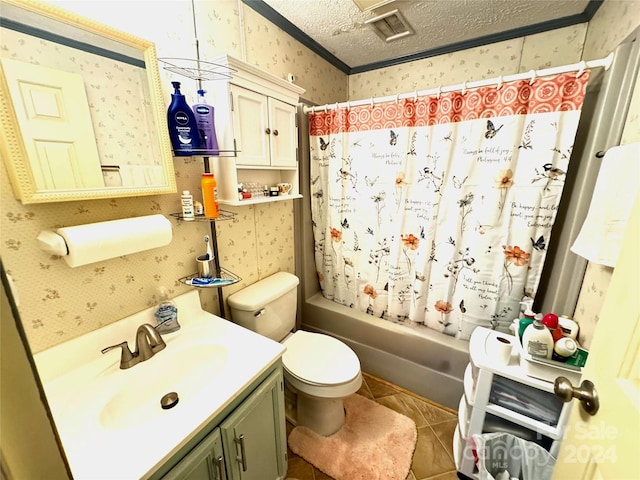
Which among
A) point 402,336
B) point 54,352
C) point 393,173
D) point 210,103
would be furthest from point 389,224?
point 54,352

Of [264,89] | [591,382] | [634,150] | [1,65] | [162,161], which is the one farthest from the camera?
[264,89]

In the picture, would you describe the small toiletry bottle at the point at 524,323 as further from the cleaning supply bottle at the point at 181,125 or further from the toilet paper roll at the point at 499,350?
the cleaning supply bottle at the point at 181,125

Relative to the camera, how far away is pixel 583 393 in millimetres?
577

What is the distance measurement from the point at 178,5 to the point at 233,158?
0.64 meters

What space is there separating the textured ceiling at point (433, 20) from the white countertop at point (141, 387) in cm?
169

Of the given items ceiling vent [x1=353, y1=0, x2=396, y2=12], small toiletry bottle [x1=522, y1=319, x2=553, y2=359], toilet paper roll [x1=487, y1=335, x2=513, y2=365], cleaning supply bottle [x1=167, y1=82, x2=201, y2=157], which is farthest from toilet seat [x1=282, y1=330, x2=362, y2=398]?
ceiling vent [x1=353, y1=0, x2=396, y2=12]

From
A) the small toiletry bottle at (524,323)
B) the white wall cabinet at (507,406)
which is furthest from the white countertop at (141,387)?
the small toiletry bottle at (524,323)

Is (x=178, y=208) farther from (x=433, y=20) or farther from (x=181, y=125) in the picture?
(x=433, y=20)

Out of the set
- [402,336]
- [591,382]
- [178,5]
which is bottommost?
[402,336]

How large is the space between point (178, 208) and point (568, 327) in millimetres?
1788

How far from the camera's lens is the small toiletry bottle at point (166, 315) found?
1.13m

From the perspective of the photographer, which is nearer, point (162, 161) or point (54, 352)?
point (54, 352)

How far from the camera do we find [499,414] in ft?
3.81

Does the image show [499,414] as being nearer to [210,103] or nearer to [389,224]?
[389,224]
